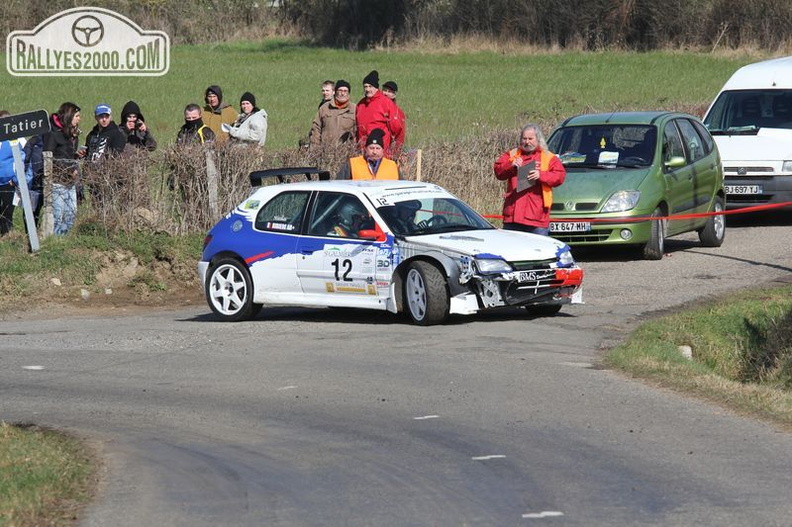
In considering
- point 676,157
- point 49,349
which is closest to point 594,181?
point 676,157

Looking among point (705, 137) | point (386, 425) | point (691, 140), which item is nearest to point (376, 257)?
point (386, 425)

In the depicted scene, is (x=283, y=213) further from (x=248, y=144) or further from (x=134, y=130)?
(x=134, y=130)

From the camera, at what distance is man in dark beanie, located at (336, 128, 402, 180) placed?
53.5 feet

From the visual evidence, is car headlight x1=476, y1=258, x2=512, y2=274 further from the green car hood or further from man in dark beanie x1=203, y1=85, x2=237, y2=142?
man in dark beanie x1=203, y1=85, x2=237, y2=142

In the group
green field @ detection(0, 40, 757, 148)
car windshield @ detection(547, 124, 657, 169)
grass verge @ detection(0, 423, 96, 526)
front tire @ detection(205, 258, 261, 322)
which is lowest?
grass verge @ detection(0, 423, 96, 526)

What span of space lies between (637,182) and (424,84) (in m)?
35.5

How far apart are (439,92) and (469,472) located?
4345 centimetres

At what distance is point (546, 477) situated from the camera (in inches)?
321

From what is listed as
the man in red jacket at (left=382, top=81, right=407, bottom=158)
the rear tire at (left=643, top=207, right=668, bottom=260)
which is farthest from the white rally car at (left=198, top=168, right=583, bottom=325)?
the man in red jacket at (left=382, top=81, right=407, bottom=158)

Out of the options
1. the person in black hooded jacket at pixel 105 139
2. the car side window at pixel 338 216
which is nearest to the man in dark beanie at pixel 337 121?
the person in black hooded jacket at pixel 105 139

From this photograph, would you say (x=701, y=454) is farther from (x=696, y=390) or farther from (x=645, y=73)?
(x=645, y=73)

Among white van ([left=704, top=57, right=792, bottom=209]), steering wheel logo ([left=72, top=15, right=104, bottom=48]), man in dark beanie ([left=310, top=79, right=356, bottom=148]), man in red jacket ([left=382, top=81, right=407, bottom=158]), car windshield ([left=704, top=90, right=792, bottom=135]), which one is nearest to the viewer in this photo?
man in red jacket ([left=382, top=81, right=407, bottom=158])

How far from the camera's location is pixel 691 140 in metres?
20.8

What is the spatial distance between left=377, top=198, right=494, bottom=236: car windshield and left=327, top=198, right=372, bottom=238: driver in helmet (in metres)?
0.19
